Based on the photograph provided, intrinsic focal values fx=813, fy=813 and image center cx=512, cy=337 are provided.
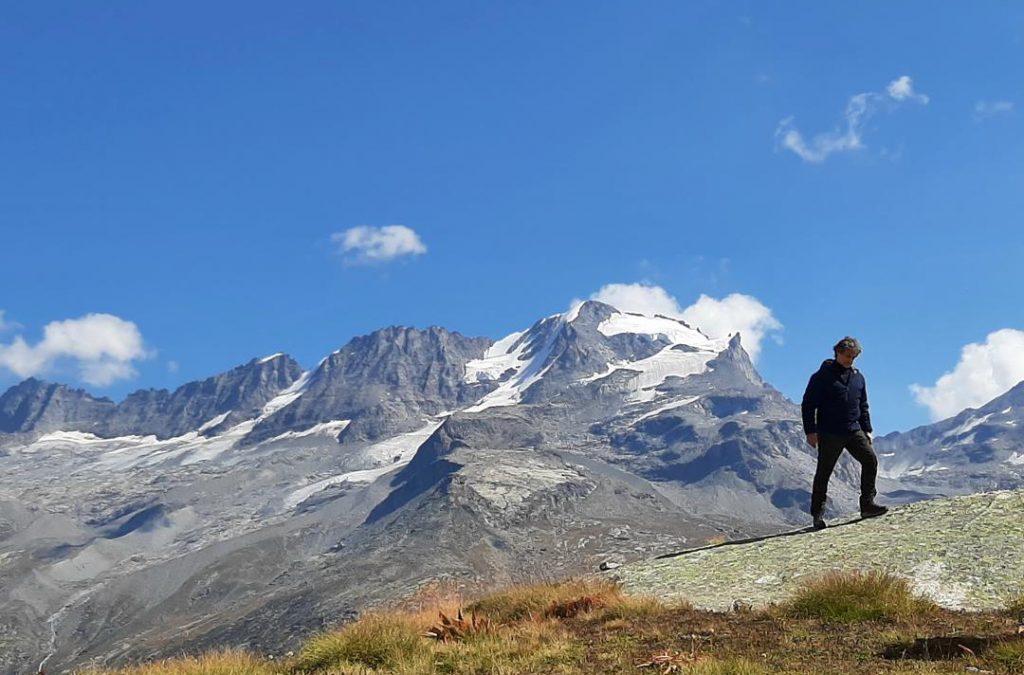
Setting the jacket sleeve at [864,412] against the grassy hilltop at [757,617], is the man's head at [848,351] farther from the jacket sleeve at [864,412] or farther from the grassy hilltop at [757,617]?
the grassy hilltop at [757,617]

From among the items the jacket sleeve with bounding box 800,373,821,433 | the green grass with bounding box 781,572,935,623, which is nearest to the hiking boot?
the jacket sleeve with bounding box 800,373,821,433

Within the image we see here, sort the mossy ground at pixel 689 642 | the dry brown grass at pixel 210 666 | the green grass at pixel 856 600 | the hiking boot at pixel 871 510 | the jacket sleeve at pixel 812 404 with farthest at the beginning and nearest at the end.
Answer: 1. the hiking boot at pixel 871 510
2. the jacket sleeve at pixel 812 404
3. the green grass at pixel 856 600
4. the dry brown grass at pixel 210 666
5. the mossy ground at pixel 689 642

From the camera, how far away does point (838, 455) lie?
14.6m

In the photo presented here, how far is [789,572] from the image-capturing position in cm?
1220

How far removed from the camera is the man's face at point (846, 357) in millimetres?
14266

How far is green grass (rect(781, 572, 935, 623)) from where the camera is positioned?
9914 millimetres

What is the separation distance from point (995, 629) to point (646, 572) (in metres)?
6.17

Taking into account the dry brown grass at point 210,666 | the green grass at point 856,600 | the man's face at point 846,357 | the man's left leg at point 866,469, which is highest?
the man's face at point 846,357

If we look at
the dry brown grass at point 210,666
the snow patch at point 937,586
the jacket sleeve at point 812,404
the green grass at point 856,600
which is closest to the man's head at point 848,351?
the jacket sleeve at point 812,404

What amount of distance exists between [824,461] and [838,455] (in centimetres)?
29

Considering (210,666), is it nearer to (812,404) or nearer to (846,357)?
(812,404)

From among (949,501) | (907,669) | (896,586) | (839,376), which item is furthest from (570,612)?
(949,501)

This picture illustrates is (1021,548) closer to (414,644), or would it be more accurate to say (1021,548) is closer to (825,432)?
(825,432)

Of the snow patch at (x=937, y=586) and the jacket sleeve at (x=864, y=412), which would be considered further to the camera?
the jacket sleeve at (x=864, y=412)
